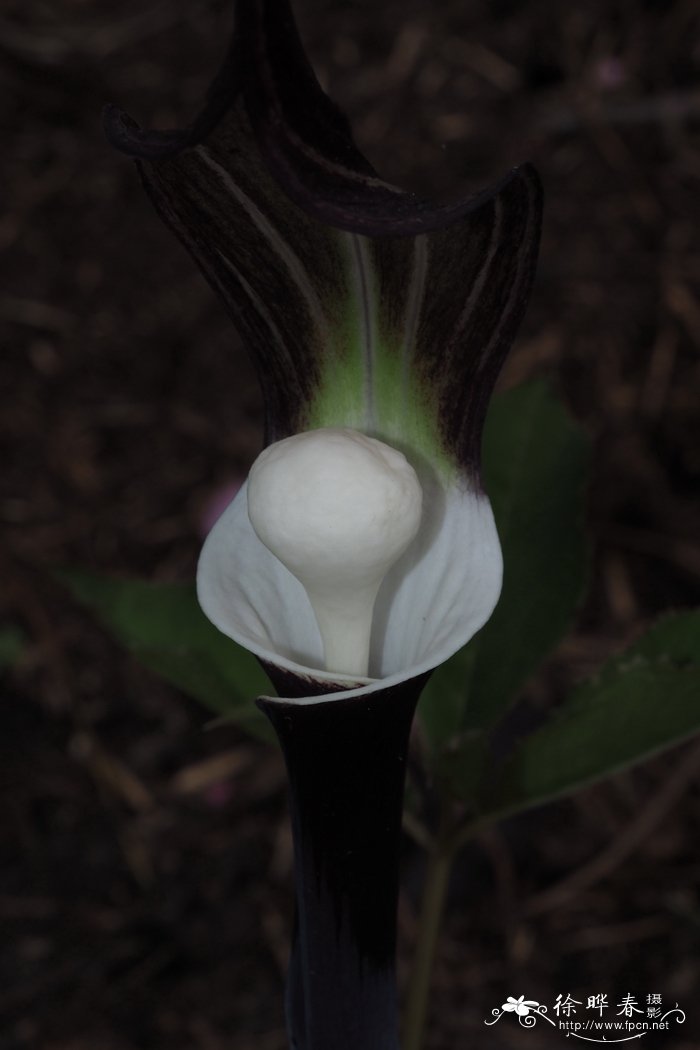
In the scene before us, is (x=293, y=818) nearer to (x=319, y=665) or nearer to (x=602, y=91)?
(x=319, y=665)

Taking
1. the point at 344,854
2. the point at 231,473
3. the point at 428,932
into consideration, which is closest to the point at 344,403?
the point at 344,854

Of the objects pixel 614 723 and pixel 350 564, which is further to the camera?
pixel 614 723

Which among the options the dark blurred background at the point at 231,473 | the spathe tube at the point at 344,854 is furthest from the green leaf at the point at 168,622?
the dark blurred background at the point at 231,473

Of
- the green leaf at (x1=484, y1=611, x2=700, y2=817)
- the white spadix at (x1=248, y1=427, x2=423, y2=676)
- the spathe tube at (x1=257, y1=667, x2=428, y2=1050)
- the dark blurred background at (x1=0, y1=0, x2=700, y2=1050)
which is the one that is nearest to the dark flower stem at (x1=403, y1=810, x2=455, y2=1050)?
the green leaf at (x1=484, y1=611, x2=700, y2=817)

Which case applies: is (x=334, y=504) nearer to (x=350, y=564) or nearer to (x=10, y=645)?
(x=350, y=564)

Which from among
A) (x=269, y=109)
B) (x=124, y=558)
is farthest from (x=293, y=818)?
(x=124, y=558)

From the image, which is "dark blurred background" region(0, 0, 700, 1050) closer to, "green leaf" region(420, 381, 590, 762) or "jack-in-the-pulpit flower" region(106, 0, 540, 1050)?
"green leaf" region(420, 381, 590, 762)

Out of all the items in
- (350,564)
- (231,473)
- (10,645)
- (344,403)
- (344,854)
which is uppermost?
(231,473)
